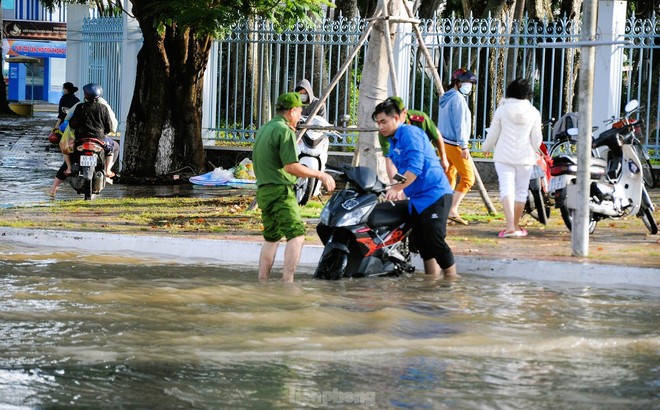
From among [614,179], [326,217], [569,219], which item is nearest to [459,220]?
[569,219]

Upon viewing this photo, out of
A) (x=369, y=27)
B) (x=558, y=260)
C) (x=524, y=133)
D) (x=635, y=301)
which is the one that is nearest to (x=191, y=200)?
(x=369, y=27)

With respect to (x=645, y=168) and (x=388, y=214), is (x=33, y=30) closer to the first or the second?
(x=645, y=168)

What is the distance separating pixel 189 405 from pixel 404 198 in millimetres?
4593

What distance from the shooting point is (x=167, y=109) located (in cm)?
1942

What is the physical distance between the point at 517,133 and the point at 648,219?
1.86 m

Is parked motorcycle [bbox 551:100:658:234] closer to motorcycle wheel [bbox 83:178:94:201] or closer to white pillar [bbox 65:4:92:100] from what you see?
motorcycle wheel [bbox 83:178:94:201]

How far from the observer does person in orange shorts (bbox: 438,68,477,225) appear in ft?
44.5

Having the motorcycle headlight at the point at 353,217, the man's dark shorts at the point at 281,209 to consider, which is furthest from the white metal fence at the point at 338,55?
the man's dark shorts at the point at 281,209

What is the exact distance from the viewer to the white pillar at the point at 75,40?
23719 mm

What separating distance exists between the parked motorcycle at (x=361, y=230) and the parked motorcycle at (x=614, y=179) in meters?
2.80

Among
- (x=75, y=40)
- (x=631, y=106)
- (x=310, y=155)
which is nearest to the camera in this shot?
(x=631, y=106)

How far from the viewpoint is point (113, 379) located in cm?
659

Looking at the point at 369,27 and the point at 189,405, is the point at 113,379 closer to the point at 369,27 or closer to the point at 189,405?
the point at 189,405

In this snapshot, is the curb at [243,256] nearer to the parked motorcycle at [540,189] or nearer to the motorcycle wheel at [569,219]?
the motorcycle wheel at [569,219]
